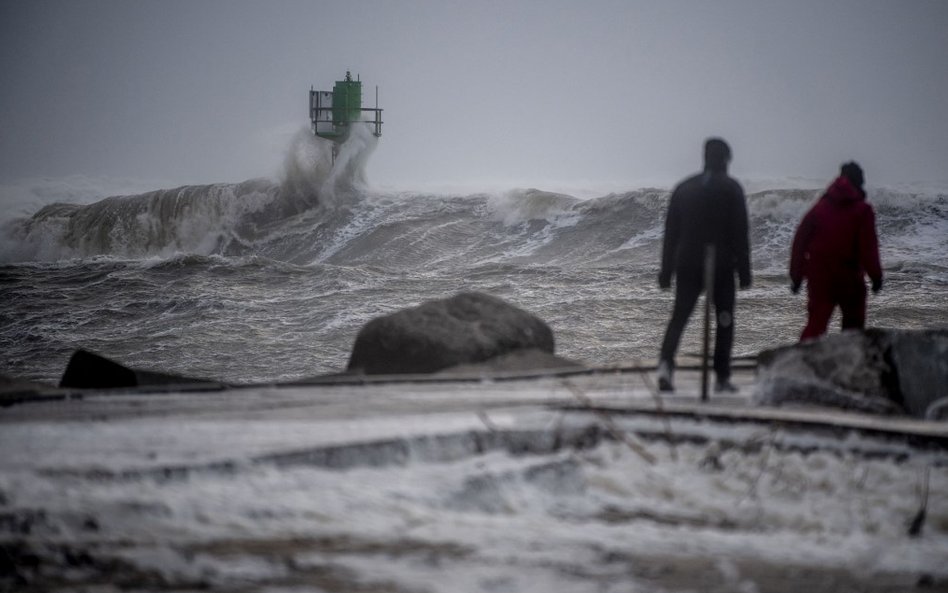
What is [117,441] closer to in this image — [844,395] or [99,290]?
[844,395]

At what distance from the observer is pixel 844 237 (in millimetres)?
8312

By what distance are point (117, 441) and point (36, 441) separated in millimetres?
389

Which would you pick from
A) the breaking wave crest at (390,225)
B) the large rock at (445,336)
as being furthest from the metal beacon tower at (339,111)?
the large rock at (445,336)

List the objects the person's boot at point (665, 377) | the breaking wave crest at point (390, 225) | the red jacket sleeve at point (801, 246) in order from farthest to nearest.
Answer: the breaking wave crest at point (390, 225) → the red jacket sleeve at point (801, 246) → the person's boot at point (665, 377)

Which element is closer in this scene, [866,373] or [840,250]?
[866,373]

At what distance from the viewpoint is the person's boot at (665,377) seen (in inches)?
273

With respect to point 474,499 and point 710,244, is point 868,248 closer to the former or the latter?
point 710,244

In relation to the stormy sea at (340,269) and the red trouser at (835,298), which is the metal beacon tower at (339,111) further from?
the red trouser at (835,298)

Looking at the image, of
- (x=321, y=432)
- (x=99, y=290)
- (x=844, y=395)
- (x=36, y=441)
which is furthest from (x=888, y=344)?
(x=99, y=290)

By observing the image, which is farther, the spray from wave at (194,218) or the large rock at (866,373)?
the spray from wave at (194,218)

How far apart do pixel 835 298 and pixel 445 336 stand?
2863 mm

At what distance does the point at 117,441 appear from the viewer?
501 centimetres

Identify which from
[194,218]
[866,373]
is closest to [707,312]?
[866,373]

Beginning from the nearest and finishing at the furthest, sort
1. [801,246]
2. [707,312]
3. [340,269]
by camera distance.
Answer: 1. [707,312]
2. [801,246]
3. [340,269]
